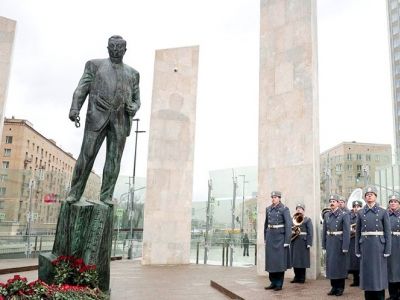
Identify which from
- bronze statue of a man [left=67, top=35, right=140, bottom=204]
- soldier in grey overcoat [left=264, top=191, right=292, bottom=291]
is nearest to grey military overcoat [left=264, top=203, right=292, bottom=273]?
soldier in grey overcoat [left=264, top=191, right=292, bottom=291]

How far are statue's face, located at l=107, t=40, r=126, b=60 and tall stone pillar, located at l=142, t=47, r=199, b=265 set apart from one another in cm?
752

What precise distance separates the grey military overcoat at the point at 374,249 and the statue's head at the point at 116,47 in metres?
4.51

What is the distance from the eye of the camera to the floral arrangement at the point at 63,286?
3.90 metres

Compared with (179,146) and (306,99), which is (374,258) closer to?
(306,99)

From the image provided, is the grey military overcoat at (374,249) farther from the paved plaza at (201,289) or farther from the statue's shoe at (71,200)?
the statue's shoe at (71,200)

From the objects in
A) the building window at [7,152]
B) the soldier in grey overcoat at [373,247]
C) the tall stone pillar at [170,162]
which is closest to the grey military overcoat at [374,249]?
the soldier in grey overcoat at [373,247]

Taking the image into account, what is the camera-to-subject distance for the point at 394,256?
6.45 meters

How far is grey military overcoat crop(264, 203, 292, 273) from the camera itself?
7.45 m

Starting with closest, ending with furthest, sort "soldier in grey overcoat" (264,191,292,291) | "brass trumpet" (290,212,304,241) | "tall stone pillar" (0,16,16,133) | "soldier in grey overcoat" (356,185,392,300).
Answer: "soldier in grey overcoat" (356,185,392,300)
"soldier in grey overcoat" (264,191,292,291)
"brass trumpet" (290,212,304,241)
"tall stone pillar" (0,16,16,133)

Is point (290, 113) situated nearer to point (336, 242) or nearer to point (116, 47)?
point (336, 242)

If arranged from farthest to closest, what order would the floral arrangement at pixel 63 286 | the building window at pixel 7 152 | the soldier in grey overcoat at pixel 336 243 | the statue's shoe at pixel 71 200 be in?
the building window at pixel 7 152
the soldier in grey overcoat at pixel 336 243
the statue's shoe at pixel 71 200
the floral arrangement at pixel 63 286

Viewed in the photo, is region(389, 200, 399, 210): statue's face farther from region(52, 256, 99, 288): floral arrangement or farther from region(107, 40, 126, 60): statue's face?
region(107, 40, 126, 60): statue's face

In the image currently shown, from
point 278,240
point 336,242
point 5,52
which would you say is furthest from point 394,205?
point 5,52

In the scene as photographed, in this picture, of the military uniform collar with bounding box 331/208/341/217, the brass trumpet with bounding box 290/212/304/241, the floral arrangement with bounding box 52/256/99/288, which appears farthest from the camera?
the brass trumpet with bounding box 290/212/304/241
